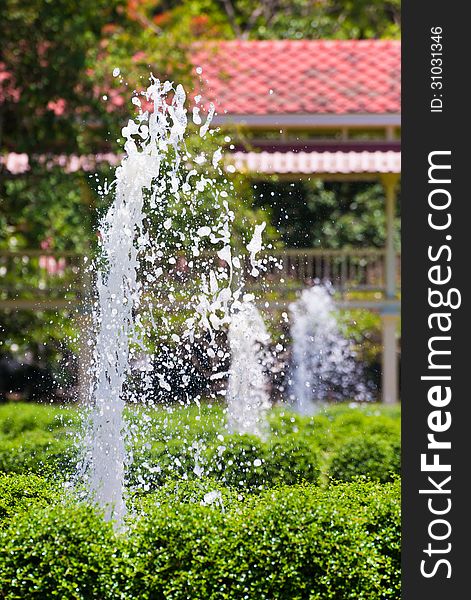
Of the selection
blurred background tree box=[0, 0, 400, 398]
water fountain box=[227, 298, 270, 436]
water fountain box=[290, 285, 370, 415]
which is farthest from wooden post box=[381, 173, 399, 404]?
water fountain box=[227, 298, 270, 436]

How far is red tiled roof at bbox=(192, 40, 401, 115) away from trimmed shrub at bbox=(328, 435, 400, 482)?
7.29 meters

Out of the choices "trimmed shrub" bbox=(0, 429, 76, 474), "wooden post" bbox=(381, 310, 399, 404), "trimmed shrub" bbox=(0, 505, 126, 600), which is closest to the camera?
"trimmed shrub" bbox=(0, 505, 126, 600)

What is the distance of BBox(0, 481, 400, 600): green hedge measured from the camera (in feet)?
17.2

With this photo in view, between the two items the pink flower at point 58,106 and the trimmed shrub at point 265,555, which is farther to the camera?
the pink flower at point 58,106

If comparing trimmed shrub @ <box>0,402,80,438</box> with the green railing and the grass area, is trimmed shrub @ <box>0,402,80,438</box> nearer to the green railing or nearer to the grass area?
the grass area

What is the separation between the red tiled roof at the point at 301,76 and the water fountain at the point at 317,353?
2535 millimetres

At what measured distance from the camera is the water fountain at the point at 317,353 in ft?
51.2

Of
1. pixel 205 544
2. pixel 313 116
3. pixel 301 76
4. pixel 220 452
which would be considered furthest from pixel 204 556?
pixel 301 76

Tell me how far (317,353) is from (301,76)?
4.00 meters

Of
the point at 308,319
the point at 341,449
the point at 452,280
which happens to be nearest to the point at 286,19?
the point at 308,319

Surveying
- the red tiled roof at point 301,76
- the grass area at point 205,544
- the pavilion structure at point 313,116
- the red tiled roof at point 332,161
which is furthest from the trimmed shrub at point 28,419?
the red tiled roof at point 301,76

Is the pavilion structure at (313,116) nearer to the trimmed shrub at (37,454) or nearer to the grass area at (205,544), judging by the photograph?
the trimmed shrub at (37,454)

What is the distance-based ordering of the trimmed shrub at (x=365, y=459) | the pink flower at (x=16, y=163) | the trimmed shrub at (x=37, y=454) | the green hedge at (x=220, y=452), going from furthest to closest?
the pink flower at (x=16, y=163)
the trimmed shrub at (x=365, y=459)
the green hedge at (x=220, y=452)
the trimmed shrub at (x=37, y=454)

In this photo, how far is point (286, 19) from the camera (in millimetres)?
23875
